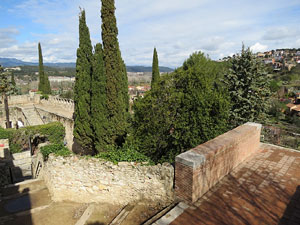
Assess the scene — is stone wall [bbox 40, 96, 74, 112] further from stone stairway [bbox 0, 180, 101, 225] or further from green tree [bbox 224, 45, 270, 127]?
green tree [bbox 224, 45, 270, 127]

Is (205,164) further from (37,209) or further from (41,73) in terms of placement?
(41,73)

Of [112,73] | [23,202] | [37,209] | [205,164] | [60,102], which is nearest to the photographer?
[205,164]

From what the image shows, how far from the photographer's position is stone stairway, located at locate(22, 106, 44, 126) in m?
22.5

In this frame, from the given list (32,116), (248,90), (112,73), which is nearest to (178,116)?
(112,73)

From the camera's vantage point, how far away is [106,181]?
6262mm

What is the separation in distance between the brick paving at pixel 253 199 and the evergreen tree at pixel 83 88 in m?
8.33

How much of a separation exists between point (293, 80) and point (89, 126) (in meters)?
56.3

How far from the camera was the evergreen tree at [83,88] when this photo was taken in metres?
11.6

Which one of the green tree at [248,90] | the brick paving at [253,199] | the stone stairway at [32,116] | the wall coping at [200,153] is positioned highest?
the green tree at [248,90]

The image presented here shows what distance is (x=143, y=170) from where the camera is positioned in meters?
5.62

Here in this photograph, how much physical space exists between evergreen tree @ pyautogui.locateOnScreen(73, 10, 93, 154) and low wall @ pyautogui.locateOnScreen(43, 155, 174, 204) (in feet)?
13.6

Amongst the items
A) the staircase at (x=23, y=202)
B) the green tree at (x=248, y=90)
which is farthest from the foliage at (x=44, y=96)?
the green tree at (x=248, y=90)

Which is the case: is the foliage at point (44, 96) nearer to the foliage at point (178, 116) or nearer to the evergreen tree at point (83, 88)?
the evergreen tree at point (83, 88)

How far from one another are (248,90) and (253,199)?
23.9ft
